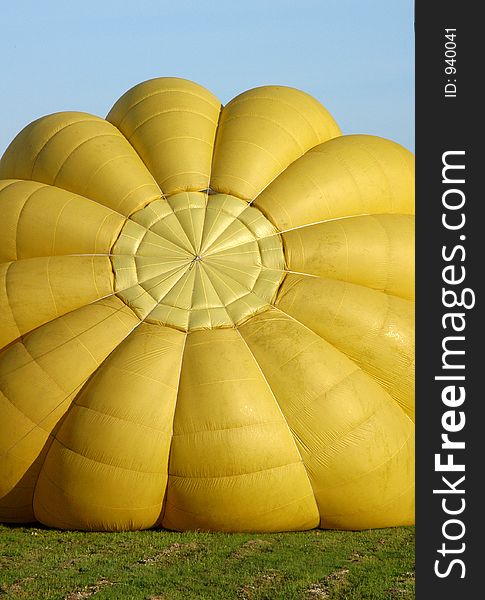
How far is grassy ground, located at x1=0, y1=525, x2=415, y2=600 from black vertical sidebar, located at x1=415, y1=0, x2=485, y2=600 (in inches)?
36.2

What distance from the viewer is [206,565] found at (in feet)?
33.5

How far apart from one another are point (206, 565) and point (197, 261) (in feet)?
11.8

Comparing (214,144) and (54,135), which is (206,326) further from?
(54,135)

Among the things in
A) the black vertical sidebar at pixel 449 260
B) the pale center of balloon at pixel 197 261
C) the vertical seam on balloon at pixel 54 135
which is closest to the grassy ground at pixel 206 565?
the black vertical sidebar at pixel 449 260

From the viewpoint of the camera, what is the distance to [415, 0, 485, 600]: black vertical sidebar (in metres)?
9.93

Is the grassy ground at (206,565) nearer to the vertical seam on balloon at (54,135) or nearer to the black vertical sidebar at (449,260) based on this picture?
the black vertical sidebar at (449,260)

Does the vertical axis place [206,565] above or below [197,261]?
below

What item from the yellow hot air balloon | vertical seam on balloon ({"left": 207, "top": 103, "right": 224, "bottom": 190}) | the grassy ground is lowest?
the grassy ground

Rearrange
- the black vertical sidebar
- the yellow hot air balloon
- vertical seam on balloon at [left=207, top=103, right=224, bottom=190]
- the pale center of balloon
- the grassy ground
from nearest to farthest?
the grassy ground
the black vertical sidebar
the yellow hot air balloon
the pale center of balloon
vertical seam on balloon at [left=207, top=103, right=224, bottom=190]

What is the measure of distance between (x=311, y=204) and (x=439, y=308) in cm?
268

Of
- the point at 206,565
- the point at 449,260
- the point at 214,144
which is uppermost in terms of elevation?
the point at 214,144

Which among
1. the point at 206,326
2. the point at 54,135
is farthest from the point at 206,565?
the point at 54,135

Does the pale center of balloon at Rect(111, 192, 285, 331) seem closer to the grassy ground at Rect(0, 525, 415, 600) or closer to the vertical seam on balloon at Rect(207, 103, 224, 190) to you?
the vertical seam on balloon at Rect(207, 103, 224, 190)

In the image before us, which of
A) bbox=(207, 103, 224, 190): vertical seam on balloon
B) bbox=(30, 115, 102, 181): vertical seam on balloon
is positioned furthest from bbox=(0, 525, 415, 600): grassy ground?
bbox=(30, 115, 102, 181): vertical seam on balloon
